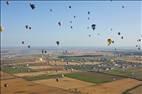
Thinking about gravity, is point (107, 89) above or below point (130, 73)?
below

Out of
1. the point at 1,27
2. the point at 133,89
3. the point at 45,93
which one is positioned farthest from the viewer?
the point at 133,89

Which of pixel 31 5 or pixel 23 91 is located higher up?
pixel 31 5

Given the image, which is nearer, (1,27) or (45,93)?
(1,27)

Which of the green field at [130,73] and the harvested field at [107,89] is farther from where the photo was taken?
the green field at [130,73]

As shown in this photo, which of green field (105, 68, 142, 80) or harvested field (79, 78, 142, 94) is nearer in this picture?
harvested field (79, 78, 142, 94)

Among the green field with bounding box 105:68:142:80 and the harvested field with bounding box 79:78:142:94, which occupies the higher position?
the green field with bounding box 105:68:142:80

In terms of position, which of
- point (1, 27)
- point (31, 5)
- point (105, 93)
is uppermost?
point (31, 5)

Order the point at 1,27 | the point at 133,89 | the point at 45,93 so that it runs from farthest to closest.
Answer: the point at 133,89 < the point at 45,93 < the point at 1,27

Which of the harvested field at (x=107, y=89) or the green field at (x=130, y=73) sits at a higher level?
the green field at (x=130, y=73)

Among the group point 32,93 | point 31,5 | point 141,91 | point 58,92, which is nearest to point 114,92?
point 141,91

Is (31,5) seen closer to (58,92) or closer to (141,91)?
(58,92)

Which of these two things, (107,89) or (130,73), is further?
(130,73)
